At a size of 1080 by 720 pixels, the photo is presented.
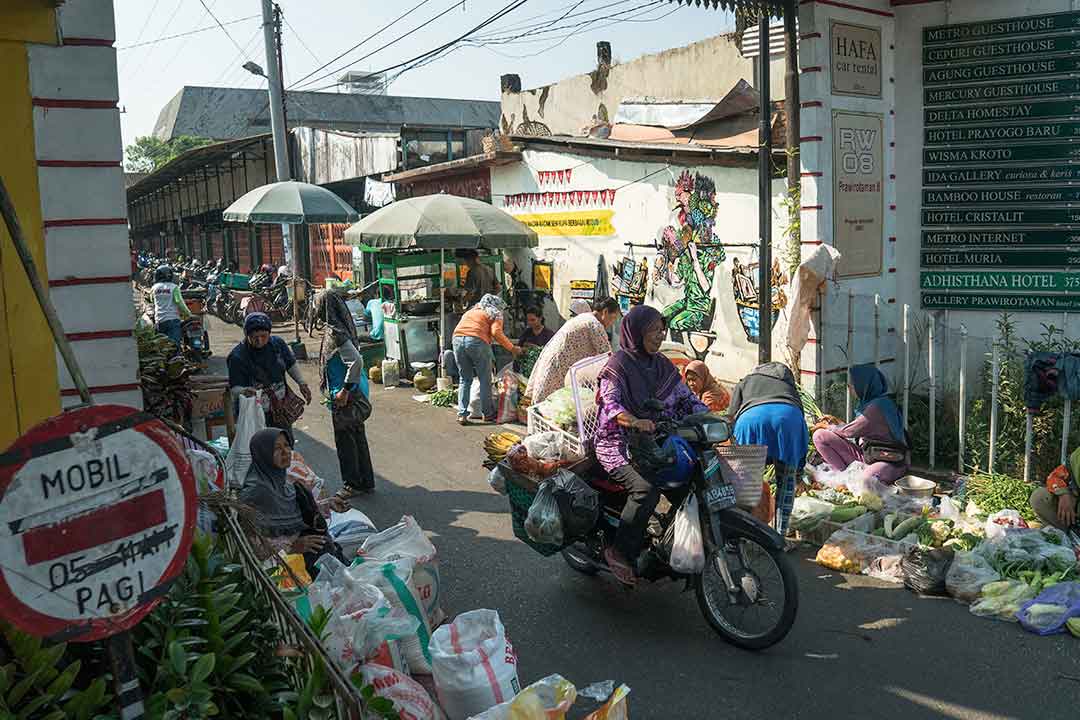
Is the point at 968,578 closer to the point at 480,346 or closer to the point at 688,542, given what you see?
the point at 688,542

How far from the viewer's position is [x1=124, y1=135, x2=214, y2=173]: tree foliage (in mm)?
44281

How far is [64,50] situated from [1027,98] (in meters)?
7.35

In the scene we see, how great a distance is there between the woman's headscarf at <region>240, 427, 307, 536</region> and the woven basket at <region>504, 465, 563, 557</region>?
126 cm

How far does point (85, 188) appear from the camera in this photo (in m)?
4.63

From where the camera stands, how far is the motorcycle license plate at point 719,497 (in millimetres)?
4801

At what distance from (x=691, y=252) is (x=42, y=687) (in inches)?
394

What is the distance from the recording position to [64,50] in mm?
4531

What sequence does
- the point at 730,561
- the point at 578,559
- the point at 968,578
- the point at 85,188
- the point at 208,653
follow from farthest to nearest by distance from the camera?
the point at 578,559
the point at 968,578
the point at 730,561
the point at 85,188
the point at 208,653

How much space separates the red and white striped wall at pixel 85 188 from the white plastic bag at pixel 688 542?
3100mm

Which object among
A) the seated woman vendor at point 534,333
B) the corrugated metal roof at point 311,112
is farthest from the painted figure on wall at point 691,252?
the corrugated metal roof at point 311,112

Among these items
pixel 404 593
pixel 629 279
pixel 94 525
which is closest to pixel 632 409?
pixel 404 593

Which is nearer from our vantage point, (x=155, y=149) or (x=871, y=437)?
(x=871, y=437)

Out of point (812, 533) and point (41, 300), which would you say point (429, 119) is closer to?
point (812, 533)

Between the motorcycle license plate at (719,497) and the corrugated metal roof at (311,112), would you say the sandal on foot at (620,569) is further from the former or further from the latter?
the corrugated metal roof at (311,112)
